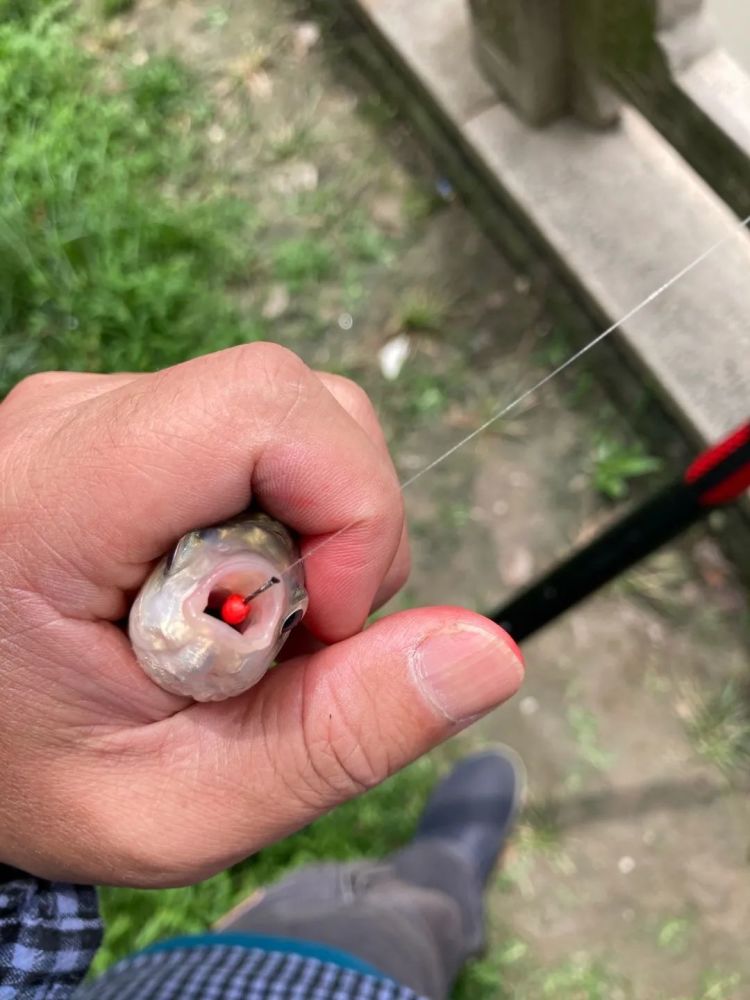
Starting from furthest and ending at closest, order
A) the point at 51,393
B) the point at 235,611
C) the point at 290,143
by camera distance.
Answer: the point at 290,143 < the point at 51,393 < the point at 235,611

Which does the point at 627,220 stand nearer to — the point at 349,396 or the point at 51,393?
the point at 349,396

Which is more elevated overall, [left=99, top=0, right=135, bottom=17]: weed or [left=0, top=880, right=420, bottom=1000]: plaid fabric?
[left=99, top=0, right=135, bottom=17]: weed

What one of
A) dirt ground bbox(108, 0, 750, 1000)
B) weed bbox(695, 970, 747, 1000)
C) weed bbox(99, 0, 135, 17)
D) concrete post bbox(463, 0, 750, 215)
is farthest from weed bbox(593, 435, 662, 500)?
weed bbox(99, 0, 135, 17)

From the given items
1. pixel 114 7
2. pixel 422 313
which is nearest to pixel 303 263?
pixel 422 313

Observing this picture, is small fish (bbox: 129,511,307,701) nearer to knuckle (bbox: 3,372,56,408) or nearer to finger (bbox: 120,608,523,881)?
finger (bbox: 120,608,523,881)

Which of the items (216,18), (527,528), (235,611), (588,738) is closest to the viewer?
(235,611)
